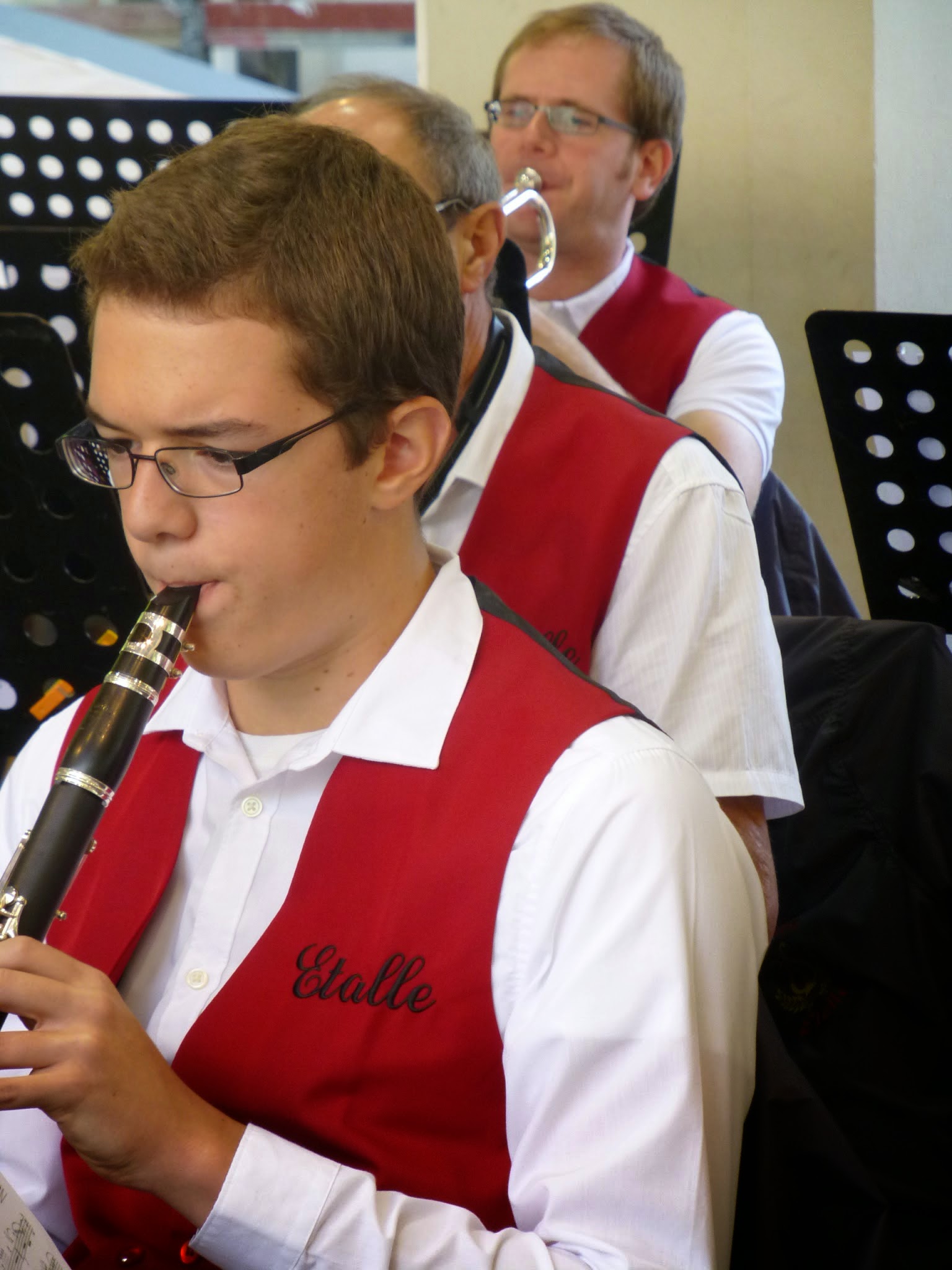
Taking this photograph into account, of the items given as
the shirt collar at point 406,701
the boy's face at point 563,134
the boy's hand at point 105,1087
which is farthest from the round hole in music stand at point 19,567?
the boy's face at point 563,134

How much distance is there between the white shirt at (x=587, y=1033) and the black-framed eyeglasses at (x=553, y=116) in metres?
1.43

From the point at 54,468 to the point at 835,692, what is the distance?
74 centimetres

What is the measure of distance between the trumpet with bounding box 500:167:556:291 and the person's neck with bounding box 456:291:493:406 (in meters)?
0.32

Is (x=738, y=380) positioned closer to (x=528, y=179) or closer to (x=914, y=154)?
(x=528, y=179)

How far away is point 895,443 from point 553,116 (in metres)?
1.00

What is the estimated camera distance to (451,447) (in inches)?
56.4

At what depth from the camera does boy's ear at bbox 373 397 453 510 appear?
0.96 meters

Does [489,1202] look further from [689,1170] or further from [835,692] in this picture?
[835,692]

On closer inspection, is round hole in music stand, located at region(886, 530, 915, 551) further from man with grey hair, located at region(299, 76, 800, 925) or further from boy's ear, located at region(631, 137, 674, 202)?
boy's ear, located at region(631, 137, 674, 202)

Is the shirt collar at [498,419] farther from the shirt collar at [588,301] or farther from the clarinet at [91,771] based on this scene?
the shirt collar at [588,301]

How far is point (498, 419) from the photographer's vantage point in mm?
1473

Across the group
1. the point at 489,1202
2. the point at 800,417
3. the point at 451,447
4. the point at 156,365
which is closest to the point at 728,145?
the point at 800,417

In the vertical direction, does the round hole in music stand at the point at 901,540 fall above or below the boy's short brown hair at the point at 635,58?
below

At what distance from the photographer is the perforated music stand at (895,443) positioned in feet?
4.29
